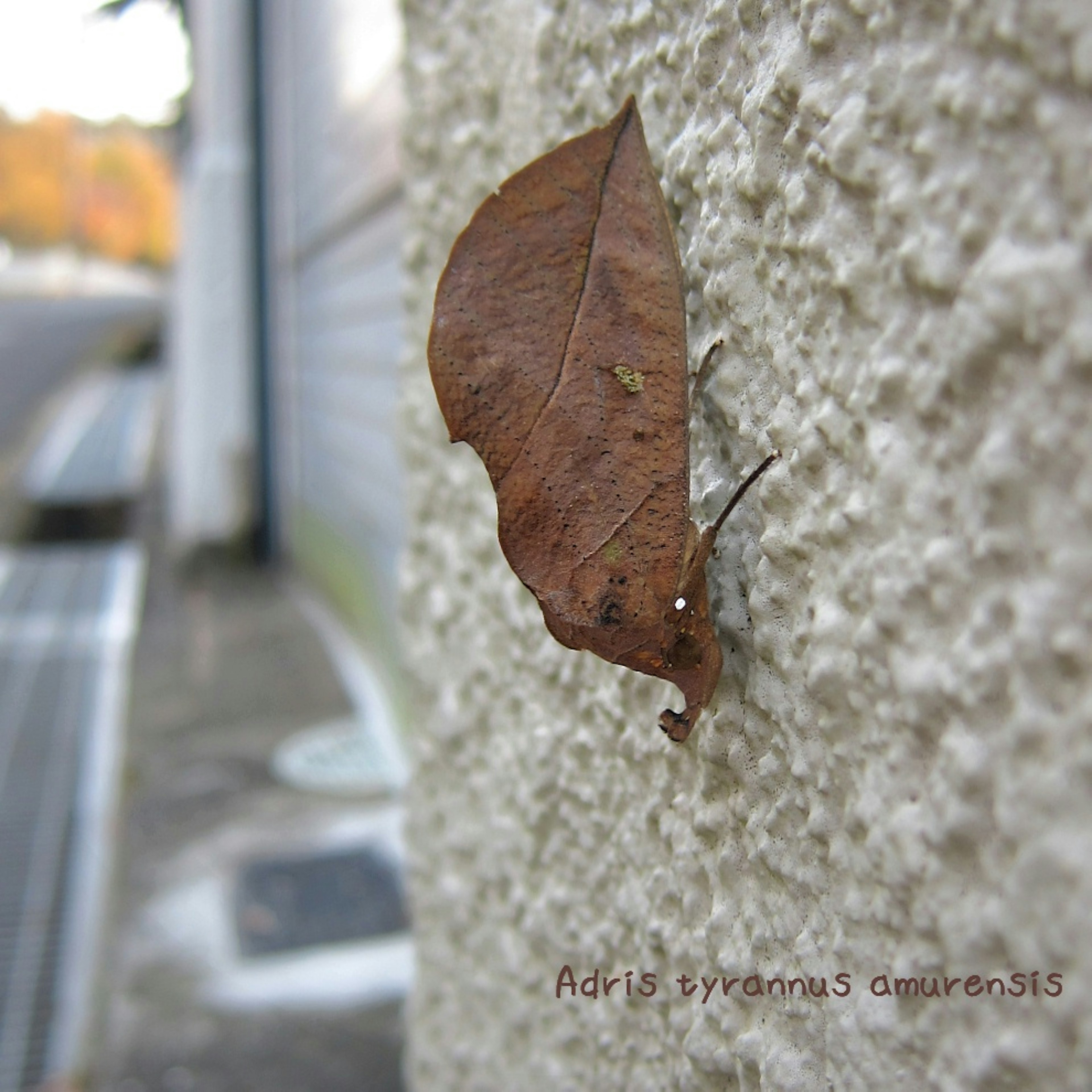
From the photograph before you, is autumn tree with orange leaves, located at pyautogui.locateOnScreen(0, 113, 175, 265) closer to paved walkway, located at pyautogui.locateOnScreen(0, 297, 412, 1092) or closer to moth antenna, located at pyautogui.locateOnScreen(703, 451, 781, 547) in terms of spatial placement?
paved walkway, located at pyautogui.locateOnScreen(0, 297, 412, 1092)

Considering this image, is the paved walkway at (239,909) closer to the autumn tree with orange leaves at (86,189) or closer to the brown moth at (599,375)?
the brown moth at (599,375)

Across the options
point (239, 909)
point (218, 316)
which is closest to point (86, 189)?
point (218, 316)

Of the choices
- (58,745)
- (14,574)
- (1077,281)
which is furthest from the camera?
(14,574)

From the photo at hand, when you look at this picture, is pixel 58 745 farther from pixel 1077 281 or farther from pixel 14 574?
pixel 1077 281

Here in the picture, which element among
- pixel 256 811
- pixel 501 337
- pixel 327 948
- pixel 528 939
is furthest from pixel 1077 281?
pixel 256 811

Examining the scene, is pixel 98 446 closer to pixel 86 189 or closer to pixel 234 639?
pixel 234 639

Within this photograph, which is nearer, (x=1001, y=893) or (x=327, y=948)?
(x=1001, y=893)

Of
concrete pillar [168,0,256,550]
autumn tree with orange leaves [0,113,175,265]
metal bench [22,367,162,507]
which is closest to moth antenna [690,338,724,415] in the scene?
concrete pillar [168,0,256,550]
